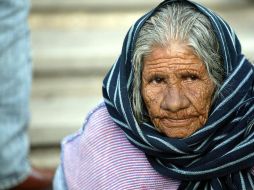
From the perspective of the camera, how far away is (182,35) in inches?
130

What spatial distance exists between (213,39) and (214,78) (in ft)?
A: 0.59

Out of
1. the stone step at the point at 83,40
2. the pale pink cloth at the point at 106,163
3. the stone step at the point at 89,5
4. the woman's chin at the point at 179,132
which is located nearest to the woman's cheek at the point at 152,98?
the woman's chin at the point at 179,132

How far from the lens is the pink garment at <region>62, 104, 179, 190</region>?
11.5ft

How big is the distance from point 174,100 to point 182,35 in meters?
0.30

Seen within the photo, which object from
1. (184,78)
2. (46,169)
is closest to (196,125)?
(184,78)

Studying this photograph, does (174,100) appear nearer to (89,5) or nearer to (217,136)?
(217,136)

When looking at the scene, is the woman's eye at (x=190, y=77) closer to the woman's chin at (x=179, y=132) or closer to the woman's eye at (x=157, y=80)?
the woman's eye at (x=157, y=80)

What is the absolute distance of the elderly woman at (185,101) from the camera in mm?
3314

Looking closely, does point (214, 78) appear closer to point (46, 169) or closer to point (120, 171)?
point (120, 171)

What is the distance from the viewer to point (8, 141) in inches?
189

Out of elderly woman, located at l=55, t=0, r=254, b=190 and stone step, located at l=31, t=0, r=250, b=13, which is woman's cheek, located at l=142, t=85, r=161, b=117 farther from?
stone step, located at l=31, t=0, r=250, b=13

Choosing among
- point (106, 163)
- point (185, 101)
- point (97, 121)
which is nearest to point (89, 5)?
point (97, 121)

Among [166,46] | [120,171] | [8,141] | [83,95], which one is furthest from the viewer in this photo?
[83,95]

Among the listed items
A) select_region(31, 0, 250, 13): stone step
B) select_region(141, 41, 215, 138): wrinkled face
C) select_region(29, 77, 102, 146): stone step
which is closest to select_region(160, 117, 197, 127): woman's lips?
select_region(141, 41, 215, 138): wrinkled face
